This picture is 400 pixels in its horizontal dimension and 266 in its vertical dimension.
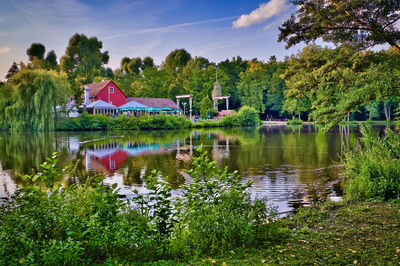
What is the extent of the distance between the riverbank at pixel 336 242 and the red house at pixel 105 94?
159ft

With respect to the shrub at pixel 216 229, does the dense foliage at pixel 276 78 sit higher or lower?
higher

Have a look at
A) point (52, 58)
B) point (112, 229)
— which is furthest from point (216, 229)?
point (52, 58)

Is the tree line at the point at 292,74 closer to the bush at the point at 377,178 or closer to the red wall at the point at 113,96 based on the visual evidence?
the bush at the point at 377,178

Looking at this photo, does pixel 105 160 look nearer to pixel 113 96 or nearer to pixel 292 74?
pixel 292 74

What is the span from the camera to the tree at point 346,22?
29.9ft

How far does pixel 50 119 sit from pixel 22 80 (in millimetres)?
5661

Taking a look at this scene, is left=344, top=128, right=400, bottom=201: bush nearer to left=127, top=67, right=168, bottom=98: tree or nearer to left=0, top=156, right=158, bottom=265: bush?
left=0, top=156, right=158, bottom=265: bush

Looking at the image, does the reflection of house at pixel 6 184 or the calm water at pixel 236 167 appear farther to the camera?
the reflection of house at pixel 6 184

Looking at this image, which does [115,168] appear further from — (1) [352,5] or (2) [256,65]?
(2) [256,65]

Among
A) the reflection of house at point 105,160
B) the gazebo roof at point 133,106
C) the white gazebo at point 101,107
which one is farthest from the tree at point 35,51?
the reflection of house at point 105,160

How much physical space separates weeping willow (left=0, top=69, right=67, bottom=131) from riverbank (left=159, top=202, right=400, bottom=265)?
37815 mm

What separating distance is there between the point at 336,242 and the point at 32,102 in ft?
130

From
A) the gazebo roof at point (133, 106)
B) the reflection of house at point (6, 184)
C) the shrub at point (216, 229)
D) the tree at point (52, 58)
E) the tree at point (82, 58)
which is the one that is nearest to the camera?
the shrub at point (216, 229)

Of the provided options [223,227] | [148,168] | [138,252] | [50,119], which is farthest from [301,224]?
[50,119]
